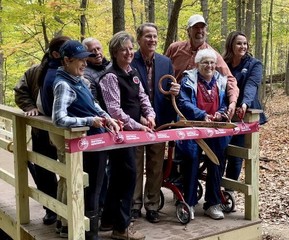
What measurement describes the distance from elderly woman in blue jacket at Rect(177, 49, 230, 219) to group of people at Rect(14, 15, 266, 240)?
10 millimetres

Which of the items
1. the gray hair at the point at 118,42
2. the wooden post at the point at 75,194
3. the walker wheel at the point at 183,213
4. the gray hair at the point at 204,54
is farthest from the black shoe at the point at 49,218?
the gray hair at the point at 204,54

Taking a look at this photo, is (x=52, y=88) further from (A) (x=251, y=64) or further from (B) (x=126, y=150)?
(A) (x=251, y=64)

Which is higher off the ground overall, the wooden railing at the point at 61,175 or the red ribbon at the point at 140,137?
the red ribbon at the point at 140,137

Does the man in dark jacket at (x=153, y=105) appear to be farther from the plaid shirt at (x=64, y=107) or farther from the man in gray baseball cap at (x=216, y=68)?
the plaid shirt at (x=64, y=107)

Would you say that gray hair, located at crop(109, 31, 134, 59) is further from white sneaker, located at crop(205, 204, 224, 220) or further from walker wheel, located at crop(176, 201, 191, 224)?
white sneaker, located at crop(205, 204, 224, 220)

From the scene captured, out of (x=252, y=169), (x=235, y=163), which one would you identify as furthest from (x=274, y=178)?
(x=252, y=169)

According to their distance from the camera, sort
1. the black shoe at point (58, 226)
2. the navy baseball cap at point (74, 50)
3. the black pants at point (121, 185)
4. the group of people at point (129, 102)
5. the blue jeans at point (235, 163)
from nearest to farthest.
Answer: the navy baseball cap at point (74, 50)
the group of people at point (129, 102)
the black pants at point (121, 185)
the black shoe at point (58, 226)
the blue jeans at point (235, 163)

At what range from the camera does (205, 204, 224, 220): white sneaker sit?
462cm

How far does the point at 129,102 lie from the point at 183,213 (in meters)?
1.36

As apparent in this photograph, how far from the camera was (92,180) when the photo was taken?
3.64 metres

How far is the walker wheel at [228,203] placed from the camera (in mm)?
4898

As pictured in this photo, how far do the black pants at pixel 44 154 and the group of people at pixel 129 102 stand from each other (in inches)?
0.4

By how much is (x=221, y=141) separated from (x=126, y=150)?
48.9 inches

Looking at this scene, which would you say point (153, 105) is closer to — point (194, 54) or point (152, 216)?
point (194, 54)
